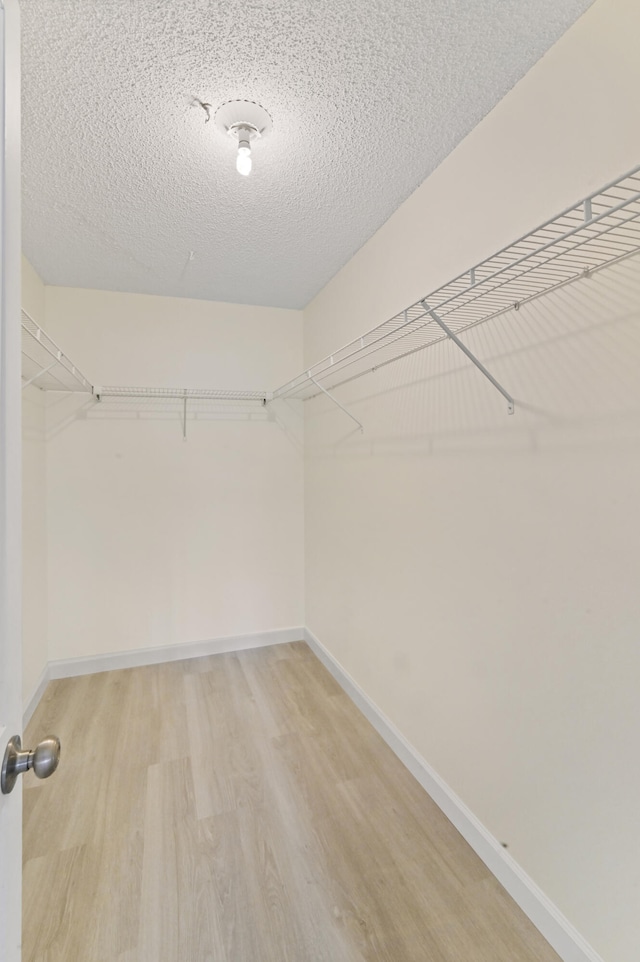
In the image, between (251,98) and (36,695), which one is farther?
(36,695)

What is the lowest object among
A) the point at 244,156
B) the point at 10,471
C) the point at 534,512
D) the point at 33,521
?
the point at 33,521

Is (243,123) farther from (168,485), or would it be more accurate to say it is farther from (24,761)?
(168,485)

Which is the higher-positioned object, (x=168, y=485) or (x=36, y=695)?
(x=168, y=485)

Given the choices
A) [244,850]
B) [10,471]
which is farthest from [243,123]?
[244,850]

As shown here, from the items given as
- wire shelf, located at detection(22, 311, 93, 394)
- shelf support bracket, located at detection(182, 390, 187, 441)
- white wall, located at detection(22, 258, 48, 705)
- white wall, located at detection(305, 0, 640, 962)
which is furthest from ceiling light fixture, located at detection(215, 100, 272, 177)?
shelf support bracket, located at detection(182, 390, 187, 441)

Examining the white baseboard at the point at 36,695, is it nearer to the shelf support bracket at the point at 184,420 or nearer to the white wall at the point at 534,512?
the shelf support bracket at the point at 184,420

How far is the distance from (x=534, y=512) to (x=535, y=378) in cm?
40

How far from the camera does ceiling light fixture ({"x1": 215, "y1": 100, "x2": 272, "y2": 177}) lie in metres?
1.40

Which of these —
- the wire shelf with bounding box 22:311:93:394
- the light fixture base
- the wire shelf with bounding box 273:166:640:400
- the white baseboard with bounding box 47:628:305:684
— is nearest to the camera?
the wire shelf with bounding box 273:166:640:400

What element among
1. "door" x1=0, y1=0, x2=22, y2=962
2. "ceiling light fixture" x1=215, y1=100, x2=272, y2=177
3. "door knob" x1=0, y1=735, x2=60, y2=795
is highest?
"ceiling light fixture" x1=215, y1=100, x2=272, y2=177

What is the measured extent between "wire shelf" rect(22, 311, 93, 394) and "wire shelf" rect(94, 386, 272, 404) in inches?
5.5

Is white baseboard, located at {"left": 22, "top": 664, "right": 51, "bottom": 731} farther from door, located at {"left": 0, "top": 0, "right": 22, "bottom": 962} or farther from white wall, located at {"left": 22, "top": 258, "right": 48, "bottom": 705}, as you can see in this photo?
door, located at {"left": 0, "top": 0, "right": 22, "bottom": 962}

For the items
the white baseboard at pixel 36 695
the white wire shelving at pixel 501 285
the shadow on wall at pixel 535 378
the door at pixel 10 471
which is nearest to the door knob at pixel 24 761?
the door at pixel 10 471

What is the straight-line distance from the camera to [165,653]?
3.00m
